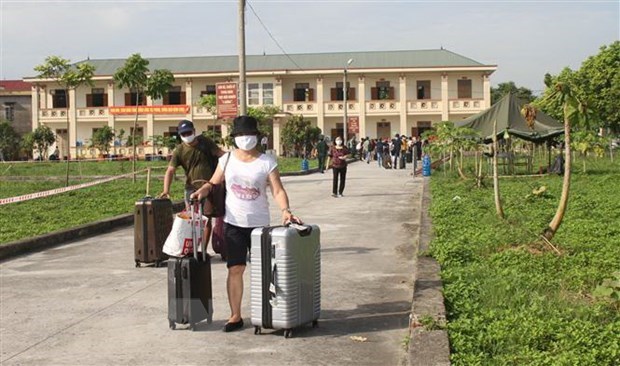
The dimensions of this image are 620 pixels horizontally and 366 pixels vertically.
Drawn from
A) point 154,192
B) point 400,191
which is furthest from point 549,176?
point 154,192

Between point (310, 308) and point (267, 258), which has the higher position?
point (267, 258)

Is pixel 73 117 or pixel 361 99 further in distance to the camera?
pixel 73 117

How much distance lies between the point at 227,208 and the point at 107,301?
188 cm

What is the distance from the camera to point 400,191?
20344 millimetres

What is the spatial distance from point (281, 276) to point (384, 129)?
54788 mm

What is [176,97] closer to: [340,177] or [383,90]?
[383,90]

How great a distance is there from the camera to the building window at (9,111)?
211 feet

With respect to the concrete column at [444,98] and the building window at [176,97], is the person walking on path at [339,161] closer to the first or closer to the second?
the concrete column at [444,98]

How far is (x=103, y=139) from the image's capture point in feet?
176

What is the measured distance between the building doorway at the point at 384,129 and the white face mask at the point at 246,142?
53879 mm

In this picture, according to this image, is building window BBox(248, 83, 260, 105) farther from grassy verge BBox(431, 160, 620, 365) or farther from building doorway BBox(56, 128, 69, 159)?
grassy verge BBox(431, 160, 620, 365)

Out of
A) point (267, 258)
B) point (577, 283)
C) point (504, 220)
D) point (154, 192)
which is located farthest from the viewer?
point (154, 192)

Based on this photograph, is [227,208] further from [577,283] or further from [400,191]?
[400,191]

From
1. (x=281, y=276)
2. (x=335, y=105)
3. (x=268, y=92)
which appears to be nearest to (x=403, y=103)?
(x=335, y=105)
